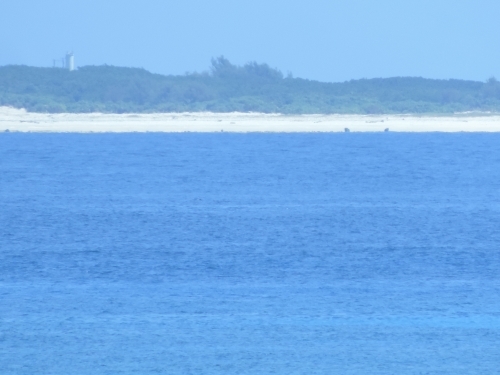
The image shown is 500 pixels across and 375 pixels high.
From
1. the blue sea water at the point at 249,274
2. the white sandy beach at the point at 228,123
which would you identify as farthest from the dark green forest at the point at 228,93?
the blue sea water at the point at 249,274

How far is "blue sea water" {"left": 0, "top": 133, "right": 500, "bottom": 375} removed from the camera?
381 inches

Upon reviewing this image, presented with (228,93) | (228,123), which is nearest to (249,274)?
(228,123)

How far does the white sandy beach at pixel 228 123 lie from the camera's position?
182 ft

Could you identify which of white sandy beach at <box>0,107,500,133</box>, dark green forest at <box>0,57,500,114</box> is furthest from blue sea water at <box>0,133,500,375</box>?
dark green forest at <box>0,57,500,114</box>

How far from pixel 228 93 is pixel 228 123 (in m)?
13.3

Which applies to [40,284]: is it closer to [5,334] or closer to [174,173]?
[5,334]

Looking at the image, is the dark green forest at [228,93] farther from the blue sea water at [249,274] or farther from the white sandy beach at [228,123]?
the blue sea water at [249,274]

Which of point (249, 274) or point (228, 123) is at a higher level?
point (228, 123)

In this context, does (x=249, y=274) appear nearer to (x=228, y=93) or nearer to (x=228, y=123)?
(x=228, y=123)

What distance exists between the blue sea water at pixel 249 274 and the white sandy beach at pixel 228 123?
2444 cm

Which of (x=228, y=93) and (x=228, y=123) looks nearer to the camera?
(x=228, y=123)

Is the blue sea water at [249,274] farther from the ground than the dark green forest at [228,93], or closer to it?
closer to it

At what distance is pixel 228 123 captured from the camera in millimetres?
56906

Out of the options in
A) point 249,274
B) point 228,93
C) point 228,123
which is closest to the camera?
point 249,274
